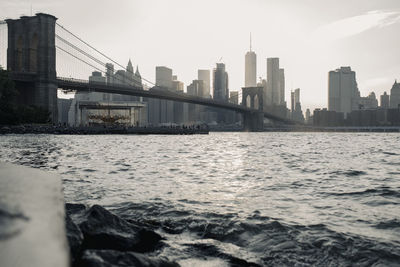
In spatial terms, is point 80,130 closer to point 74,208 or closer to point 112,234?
point 74,208

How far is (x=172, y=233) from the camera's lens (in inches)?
192

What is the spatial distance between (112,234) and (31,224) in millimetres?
2639

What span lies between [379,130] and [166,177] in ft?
579

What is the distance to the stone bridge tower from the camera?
182 feet

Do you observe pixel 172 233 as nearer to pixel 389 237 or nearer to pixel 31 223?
pixel 389 237

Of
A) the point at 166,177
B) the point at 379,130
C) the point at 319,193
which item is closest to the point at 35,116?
the point at 166,177

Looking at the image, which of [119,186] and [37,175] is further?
[119,186]

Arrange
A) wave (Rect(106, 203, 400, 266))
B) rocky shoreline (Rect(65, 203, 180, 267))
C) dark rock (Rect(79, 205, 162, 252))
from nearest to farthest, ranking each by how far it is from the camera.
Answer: rocky shoreline (Rect(65, 203, 180, 267)) < dark rock (Rect(79, 205, 162, 252)) < wave (Rect(106, 203, 400, 266))

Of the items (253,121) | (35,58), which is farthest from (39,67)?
(253,121)

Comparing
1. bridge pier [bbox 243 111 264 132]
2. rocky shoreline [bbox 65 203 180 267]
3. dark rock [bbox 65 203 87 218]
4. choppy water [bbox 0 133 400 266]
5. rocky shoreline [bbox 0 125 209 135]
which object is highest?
bridge pier [bbox 243 111 264 132]

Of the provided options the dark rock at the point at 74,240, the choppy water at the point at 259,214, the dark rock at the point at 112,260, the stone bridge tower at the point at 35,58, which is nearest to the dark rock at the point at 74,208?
the choppy water at the point at 259,214

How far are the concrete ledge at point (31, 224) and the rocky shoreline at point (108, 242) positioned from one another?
841 millimetres

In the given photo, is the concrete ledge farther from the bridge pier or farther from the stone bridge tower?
the bridge pier

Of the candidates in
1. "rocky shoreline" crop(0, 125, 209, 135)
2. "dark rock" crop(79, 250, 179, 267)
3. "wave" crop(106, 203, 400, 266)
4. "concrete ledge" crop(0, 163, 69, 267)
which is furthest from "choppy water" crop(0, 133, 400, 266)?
"rocky shoreline" crop(0, 125, 209, 135)
